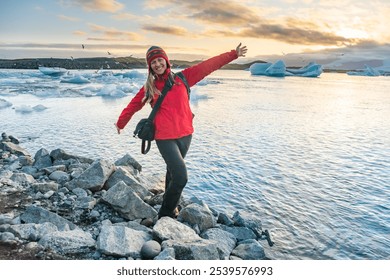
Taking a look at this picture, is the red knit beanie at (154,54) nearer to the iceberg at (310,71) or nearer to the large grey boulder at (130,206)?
the large grey boulder at (130,206)

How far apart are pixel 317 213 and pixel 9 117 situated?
12.3 meters

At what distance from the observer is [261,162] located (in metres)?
7.74

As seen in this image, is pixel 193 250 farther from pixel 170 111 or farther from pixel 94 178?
pixel 94 178

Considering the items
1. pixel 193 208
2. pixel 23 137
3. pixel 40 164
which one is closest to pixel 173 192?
pixel 193 208

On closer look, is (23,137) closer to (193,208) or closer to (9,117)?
(9,117)

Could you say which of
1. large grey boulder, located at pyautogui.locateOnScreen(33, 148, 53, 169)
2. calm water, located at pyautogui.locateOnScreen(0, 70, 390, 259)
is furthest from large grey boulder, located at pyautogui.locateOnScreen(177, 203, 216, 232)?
large grey boulder, located at pyautogui.locateOnScreen(33, 148, 53, 169)

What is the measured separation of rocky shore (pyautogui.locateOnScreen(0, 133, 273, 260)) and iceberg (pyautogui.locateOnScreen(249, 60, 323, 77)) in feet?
167

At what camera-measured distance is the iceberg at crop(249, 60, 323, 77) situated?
178 ft

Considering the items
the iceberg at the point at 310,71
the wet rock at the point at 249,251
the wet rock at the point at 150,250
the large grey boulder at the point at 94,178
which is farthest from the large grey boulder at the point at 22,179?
the iceberg at the point at 310,71

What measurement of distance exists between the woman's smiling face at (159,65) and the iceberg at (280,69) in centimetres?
5165

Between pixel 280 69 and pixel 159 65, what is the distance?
5454 centimetres

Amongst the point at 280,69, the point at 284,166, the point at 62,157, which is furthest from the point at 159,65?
the point at 280,69

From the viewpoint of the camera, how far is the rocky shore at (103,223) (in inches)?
128

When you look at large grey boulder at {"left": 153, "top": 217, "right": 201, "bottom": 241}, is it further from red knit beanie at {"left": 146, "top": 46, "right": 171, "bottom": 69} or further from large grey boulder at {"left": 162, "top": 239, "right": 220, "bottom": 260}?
red knit beanie at {"left": 146, "top": 46, "right": 171, "bottom": 69}
